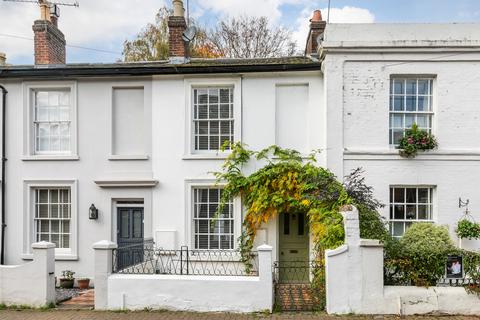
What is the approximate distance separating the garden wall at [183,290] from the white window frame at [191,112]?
372 centimetres

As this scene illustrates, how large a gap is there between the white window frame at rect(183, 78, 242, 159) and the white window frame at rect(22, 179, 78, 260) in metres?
3.62

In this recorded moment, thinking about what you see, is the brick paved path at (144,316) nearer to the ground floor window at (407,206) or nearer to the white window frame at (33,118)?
the ground floor window at (407,206)

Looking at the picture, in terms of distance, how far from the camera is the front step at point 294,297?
345 inches

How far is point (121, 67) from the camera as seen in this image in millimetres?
11727

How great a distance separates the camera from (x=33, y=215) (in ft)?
39.9

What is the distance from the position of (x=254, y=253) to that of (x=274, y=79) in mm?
4974

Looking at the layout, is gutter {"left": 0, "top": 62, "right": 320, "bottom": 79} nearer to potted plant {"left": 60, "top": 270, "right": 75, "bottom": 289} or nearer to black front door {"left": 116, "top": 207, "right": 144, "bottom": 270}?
black front door {"left": 116, "top": 207, "right": 144, "bottom": 270}

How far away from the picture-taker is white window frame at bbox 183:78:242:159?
455 inches

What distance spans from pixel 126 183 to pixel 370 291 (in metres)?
7.11

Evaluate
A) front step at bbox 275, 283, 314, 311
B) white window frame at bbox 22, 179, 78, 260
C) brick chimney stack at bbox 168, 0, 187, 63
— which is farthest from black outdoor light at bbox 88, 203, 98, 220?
front step at bbox 275, 283, 314, 311

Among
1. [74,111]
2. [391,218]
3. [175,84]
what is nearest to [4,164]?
[74,111]

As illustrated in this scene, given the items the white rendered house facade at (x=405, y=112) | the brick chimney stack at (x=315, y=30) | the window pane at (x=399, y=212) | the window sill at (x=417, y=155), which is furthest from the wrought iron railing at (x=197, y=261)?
the brick chimney stack at (x=315, y=30)

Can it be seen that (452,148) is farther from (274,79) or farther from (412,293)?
(274,79)

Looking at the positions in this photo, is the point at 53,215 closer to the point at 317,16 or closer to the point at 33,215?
the point at 33,215
